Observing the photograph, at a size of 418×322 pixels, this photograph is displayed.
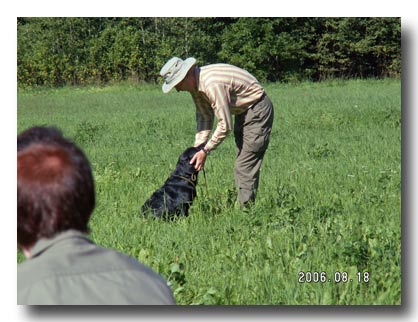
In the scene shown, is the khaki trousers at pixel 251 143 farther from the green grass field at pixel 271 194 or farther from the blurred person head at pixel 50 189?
the blurred person head at pixel 50 189

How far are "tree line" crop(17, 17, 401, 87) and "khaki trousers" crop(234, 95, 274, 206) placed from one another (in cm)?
48

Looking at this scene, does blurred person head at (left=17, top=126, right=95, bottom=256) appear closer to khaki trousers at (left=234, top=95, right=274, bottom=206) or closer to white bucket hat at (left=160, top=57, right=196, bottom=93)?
white bucket hat at (left=160, top=57, right=196, bottom=93)

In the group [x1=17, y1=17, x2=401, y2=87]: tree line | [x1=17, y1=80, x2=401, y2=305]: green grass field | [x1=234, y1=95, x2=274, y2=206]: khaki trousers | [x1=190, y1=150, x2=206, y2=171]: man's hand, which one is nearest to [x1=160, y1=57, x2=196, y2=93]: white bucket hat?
[x1=17, y1=17, x2=401, y2=87]: tree line

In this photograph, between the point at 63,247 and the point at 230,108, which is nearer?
the point at 63,247

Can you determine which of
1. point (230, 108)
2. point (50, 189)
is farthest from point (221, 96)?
point (50, 189)

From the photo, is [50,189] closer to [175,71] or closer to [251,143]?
[175,71]

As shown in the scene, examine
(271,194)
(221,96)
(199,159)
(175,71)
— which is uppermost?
(175,71)

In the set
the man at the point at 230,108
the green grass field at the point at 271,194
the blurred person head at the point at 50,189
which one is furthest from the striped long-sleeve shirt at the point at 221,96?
the blurred person head at the point at 50,189

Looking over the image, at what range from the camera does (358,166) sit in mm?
7000

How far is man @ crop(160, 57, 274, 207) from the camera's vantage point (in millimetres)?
5445

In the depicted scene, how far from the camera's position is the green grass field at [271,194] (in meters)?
4.72

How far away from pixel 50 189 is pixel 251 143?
141 inches

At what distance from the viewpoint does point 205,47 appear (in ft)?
21.0

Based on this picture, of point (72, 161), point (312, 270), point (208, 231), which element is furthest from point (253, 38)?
point (72, 161)
